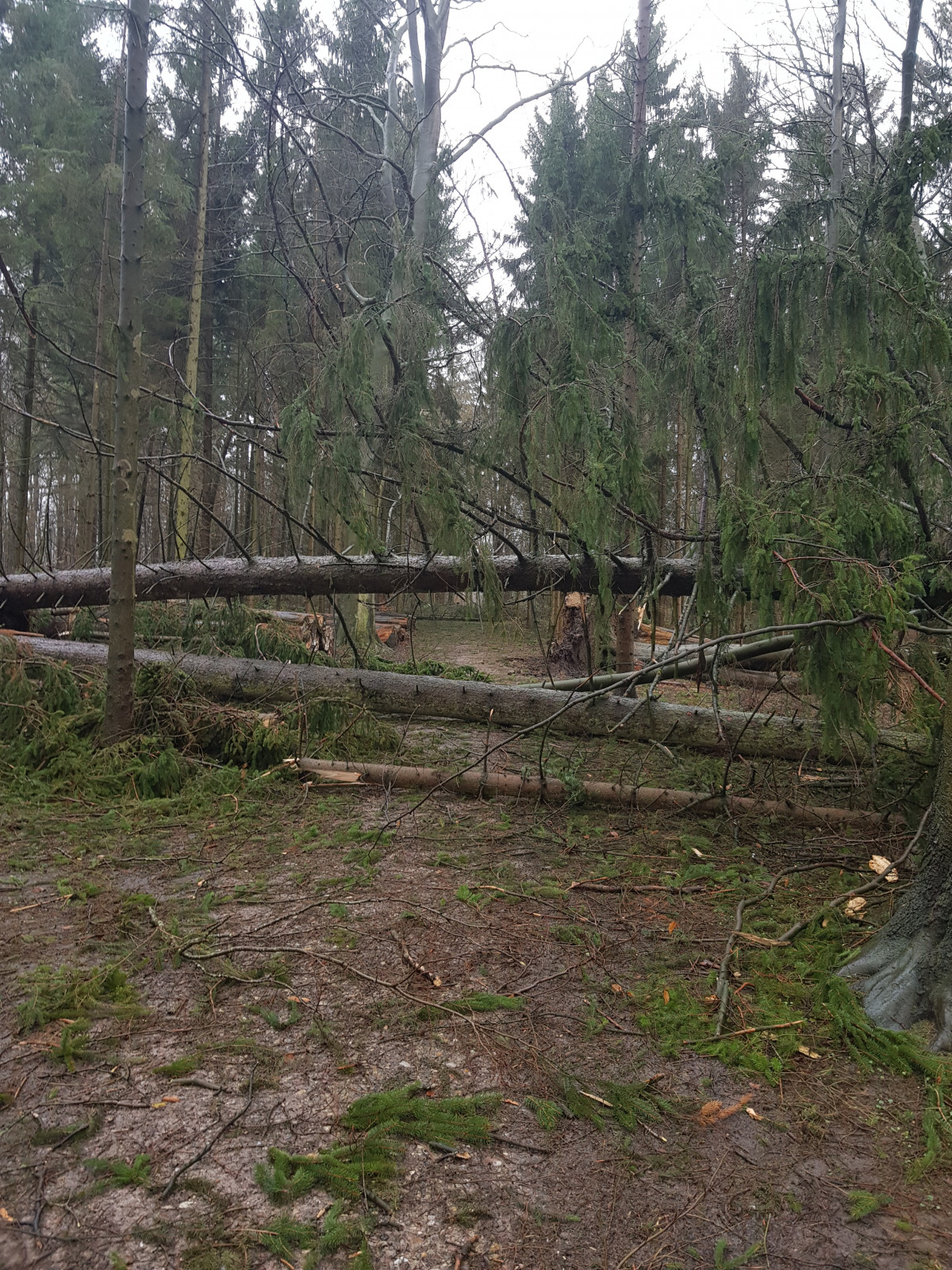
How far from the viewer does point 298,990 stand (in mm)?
2916

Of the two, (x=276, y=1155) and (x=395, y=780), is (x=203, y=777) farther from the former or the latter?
(x=276, y=1155)

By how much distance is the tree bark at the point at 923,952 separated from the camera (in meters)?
2.64

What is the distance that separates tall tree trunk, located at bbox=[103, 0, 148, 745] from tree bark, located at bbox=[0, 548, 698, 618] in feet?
7.33

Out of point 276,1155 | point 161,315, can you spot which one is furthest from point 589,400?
point 161,315

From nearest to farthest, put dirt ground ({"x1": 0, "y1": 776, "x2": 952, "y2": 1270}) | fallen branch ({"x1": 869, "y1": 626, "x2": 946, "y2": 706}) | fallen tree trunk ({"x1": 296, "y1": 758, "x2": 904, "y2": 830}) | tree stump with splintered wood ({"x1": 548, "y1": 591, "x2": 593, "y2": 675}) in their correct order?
1. dirt ground ({"x1": 0, "y1": 776, "x2": 952, "y2": 1270})
2. fallen branch ({"x1": 869, "y1": 626, "x2": 946, "y2": 706})
3. fallen tree trunk ({"x1": 296, "y1": 758, "x2": 904, "y2": 830})
4. tree stump with splintered wood ({"x1": 548, "y1": 591, "x2": 593, "y2": 675})

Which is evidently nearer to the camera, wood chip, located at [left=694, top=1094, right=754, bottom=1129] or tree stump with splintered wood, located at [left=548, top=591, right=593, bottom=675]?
wood chip, located at [left=694, top=1094, right=754, bottom=1129]

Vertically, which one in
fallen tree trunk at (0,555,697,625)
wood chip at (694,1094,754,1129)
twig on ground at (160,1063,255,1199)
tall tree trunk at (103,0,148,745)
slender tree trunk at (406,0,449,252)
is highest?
slender tree trunk at (406,0,449,252)

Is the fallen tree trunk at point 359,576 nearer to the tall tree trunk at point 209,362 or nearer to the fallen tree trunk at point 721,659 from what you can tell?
the fallen tree trunk at point 721,659

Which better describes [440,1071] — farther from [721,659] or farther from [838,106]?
[838,106]

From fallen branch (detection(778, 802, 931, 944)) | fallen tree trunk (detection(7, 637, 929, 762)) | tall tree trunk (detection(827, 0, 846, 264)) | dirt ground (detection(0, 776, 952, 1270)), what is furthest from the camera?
tall tree trunk (detection(827, 0, 846, 264))

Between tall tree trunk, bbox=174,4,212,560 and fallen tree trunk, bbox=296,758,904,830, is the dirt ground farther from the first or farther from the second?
tall tree trunk, bbox=174,4,212,560

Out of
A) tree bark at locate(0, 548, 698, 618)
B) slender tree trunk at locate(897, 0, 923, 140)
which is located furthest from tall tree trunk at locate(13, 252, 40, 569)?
slender tree trunk at locate(897, 0, 923, 140)

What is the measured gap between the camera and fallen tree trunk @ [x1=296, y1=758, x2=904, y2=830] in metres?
4.88

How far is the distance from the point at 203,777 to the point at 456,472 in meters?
3.00
